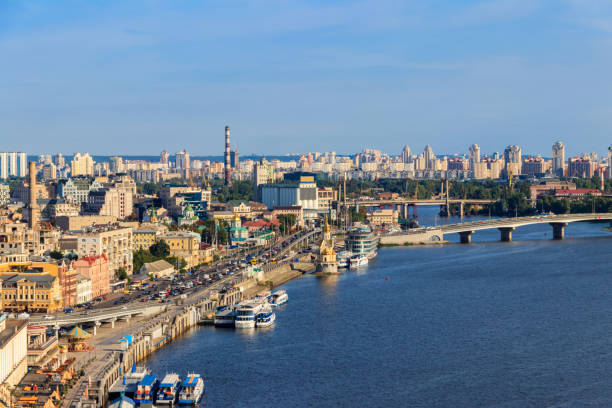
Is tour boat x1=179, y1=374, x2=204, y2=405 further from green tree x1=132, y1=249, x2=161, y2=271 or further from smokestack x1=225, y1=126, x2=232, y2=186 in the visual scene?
smokestack x1=225, y1=126, x2=232, y2=186

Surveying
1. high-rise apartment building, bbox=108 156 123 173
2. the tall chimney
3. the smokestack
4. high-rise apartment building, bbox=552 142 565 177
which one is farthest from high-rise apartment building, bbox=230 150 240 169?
the tall chimney

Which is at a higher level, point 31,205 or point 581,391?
point 31,205

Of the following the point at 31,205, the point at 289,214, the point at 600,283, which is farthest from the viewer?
the point at 289,214

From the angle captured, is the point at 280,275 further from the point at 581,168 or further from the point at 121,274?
the point at 581,168

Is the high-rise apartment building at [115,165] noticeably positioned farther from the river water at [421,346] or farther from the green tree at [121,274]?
the green tree at [121,274]

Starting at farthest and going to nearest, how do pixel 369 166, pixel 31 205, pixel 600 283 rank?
pixel 369 166 → pixel 31 205 → pixel 600 283

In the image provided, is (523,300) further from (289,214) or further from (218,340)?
(289,214)

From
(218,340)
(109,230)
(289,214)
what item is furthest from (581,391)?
(289,214)

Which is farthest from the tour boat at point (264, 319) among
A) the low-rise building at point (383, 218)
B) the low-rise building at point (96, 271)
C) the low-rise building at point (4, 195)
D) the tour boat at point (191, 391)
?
the low-rise building at point (4, 195)

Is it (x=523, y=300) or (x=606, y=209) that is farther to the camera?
(x=606, y=209)
